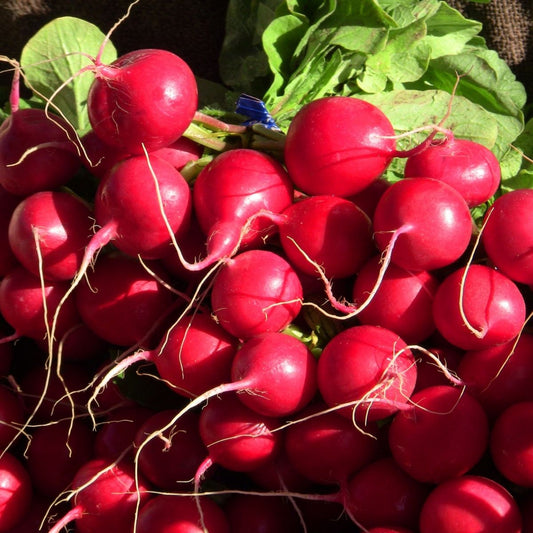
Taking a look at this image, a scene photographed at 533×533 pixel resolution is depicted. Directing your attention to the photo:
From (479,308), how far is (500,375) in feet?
0.41

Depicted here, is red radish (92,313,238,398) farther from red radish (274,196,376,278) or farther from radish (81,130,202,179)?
radish (81,130,202,179)

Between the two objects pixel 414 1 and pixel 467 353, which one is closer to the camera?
pixel 467 353

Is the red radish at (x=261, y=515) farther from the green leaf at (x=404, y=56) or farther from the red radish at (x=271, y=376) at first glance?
the green leaf at (x=404, y=56)

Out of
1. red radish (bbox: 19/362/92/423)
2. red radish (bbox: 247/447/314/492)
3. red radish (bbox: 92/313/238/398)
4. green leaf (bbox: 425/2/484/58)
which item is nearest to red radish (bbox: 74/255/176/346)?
red radish (bbox: 92/313/238/398)

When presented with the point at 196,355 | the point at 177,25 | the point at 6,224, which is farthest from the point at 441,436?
the point at 177,25

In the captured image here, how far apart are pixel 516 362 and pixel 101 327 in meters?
0.75

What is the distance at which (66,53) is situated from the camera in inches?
65.4

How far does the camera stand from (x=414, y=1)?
161 centimetres

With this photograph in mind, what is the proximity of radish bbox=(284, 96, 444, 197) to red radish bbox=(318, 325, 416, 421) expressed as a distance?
279 mm

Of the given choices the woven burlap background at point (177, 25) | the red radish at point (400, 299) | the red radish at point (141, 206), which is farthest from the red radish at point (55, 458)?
the woven burlap background at point (177, 25)

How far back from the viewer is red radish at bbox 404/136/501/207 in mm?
1110

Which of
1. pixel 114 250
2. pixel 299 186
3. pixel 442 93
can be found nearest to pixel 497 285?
pixel 299 186

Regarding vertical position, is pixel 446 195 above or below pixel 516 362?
above

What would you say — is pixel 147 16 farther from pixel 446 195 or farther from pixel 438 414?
pixel 438 414
